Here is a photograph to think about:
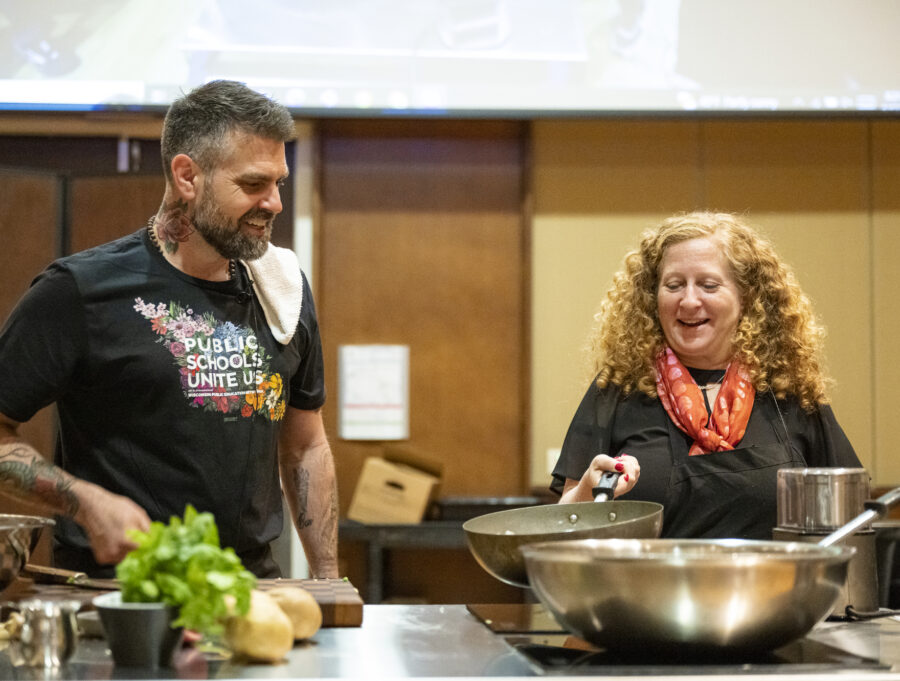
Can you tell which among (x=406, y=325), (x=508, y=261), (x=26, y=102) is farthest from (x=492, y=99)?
(x=26, y=102)

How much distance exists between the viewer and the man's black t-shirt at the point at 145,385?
1.84m

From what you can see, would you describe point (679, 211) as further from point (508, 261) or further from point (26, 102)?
point (26, 102)

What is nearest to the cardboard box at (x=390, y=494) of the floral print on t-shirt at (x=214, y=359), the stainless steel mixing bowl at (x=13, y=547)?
the floral print on t-shirt at (x=214, y=359)

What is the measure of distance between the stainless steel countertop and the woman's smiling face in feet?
2.32

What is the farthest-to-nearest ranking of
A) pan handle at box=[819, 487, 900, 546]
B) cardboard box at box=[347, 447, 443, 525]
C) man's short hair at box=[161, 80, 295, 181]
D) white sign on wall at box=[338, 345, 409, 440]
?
white sign on wall at box=[338, 345, 409, 440] → cardboard box at box=[347, 447, 443, 525] → man's short hair at box=[161, 80, 295, 181] → pan handle at box=[819, 487, 900, 546]

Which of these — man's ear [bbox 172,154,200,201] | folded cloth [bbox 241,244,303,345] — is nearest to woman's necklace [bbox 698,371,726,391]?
folded cloth [bbox 241,244,303,345]

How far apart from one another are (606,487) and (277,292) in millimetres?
732

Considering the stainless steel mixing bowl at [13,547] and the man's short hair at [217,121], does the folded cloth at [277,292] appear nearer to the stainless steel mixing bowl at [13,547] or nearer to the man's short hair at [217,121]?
the man's short hair at [217,121]

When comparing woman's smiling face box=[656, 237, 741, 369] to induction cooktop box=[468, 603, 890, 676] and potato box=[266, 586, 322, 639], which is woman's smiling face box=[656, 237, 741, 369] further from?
potato box=[266, 586, 322, 639]

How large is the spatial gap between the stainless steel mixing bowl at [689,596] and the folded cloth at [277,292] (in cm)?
93

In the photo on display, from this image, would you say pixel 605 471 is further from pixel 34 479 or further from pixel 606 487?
pixel 34 479

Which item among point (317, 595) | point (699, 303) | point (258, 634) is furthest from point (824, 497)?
point (258, 634)

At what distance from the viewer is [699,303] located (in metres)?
2.08

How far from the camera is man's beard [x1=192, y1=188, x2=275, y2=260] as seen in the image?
1922 mm
